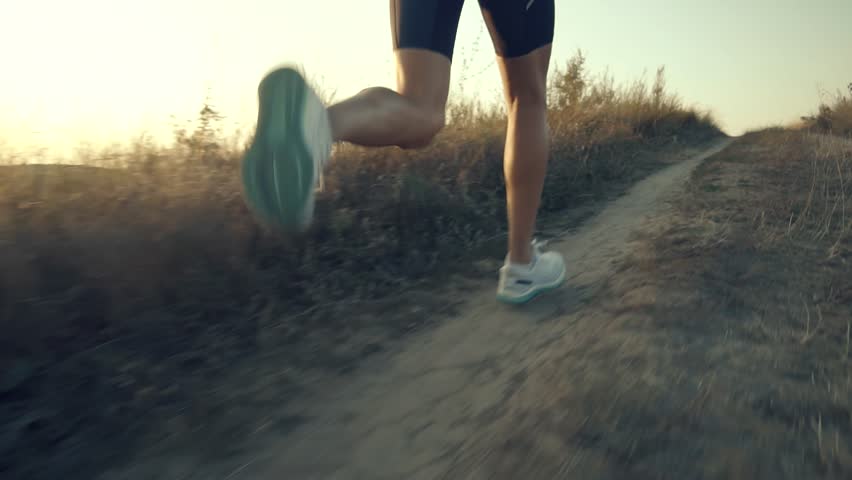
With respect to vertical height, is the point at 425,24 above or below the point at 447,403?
above

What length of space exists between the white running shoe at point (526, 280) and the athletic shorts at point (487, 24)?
0.69 meters

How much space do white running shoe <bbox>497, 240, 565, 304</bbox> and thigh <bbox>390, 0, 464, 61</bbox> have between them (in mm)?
785

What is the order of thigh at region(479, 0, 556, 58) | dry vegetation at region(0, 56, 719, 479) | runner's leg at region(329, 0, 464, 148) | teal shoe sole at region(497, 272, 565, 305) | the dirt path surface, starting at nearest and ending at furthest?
the dirt path surface < dry vegetation at region(0, 56, 719, 479) < runner's leg at region(329, 0, 464, 148) < thigh at region(479, 0, 556, 58) < teal shoe sole at region(497, 272, 565, 305)

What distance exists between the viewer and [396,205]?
2.74 meters

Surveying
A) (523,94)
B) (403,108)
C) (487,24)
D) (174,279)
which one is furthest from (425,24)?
(174,279)

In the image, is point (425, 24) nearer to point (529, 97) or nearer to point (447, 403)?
point (529, 97)

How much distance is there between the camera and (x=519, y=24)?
Answer: 1.83 m

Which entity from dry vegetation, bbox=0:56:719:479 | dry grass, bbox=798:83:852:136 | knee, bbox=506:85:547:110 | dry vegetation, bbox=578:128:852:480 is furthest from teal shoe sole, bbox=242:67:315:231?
dry grass, bbox=798:83:852:136

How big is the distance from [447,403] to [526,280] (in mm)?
788

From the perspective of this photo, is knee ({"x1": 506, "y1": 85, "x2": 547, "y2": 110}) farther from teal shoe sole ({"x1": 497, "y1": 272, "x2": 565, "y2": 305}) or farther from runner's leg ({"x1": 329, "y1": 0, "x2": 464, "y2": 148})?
teal shoe sole ({"x1": 497, "y1": 272, "x2": 565, "y2": 305})

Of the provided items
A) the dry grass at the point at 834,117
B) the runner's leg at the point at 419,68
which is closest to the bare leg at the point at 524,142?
the runner's leg at the point at 419,68

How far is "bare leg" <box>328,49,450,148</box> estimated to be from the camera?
1.42m

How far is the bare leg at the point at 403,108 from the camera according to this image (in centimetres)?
142

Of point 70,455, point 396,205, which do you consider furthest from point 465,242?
point 70,455
